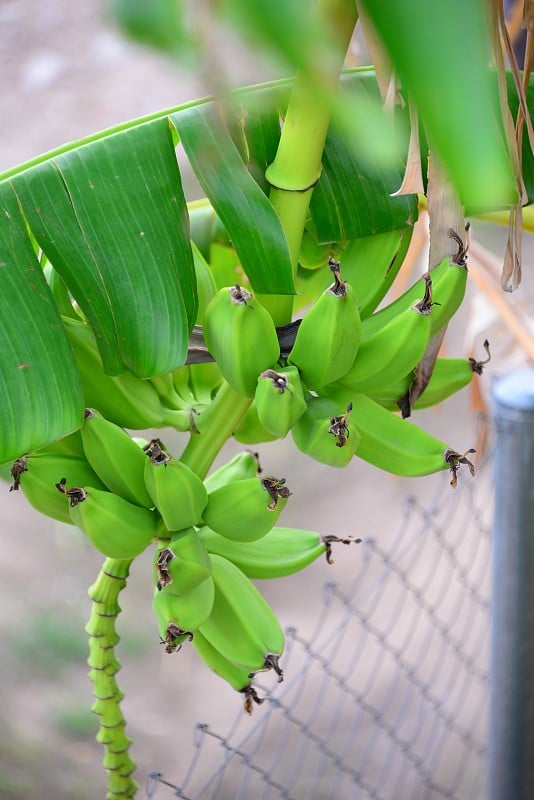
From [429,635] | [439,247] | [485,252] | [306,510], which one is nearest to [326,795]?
[429,635]

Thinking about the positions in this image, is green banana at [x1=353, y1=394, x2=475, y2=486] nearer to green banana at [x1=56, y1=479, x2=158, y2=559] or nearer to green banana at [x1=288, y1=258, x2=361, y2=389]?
green banana at [x1=288, y1=258, x2=361, y2=389]

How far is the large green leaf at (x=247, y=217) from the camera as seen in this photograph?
0.45m

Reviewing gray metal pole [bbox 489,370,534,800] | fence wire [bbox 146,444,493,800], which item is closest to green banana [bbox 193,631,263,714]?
gray metal pole [bbox 489,370,534,800]

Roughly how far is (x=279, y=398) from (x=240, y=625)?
17 cm

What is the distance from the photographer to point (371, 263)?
1.87ft

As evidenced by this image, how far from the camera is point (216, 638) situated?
0.54m

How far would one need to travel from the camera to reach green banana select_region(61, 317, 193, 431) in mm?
497

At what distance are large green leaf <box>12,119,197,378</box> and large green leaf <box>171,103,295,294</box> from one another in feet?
0.11

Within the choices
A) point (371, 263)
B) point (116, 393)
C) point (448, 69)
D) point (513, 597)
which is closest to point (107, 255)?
point (116, 393)

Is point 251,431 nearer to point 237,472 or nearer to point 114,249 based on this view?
point 237,472

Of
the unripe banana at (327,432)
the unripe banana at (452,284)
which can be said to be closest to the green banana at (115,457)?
the unripe banana at (327,432)

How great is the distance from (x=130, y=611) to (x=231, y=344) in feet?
6.26

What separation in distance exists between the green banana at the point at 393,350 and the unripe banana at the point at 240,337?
65 millimetres

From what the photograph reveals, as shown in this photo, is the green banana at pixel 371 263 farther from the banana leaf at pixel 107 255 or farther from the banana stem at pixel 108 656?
the banana stem at pixel 108 656
